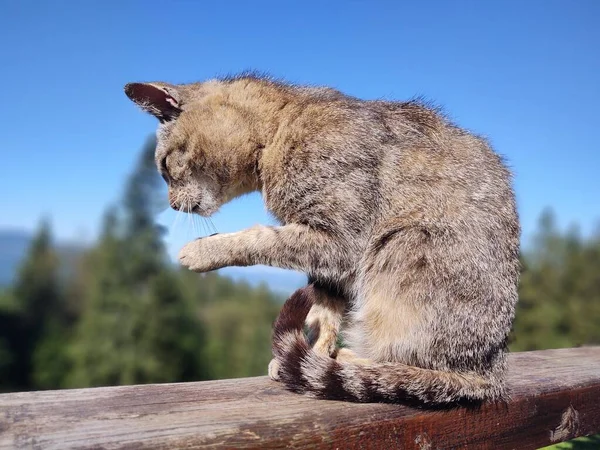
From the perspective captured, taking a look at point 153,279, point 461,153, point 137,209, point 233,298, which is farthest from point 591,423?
point 233,298

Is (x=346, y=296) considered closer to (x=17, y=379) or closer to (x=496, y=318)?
(x=496, y=318)

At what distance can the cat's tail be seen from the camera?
7.66 feet

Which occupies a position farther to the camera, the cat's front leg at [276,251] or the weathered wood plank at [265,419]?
the cat's front leg at [276,251]

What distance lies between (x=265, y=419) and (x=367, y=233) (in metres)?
1.19

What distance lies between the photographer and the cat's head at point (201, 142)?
3146 millimetres

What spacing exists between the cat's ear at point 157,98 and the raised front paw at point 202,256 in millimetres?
955

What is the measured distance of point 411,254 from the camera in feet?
8.65

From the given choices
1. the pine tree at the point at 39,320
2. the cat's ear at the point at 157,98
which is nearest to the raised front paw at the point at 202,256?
the cat's ear at the point at 157,98

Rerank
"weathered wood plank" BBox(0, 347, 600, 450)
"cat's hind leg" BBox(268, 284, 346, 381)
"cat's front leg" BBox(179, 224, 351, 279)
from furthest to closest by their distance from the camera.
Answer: "cat's hind leg" BBox(268, 284, 346, 381) < "cat's front leg" BBox(179, 224, 351, 279) < "weathered wood plank" BBox(0, 347, 600, 450)

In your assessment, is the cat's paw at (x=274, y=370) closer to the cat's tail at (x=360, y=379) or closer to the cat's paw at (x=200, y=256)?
the cat's tail at (x=360, y=379)

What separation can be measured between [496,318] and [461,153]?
899 millimetres

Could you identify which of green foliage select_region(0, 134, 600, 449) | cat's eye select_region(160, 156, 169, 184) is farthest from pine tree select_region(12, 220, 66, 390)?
cat's eye select_region(160, 156, 169, 184)

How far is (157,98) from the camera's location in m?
3.29

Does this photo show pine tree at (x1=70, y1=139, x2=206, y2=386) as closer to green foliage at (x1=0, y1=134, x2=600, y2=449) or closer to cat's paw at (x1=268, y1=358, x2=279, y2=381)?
green foliage at (x1=0, y1=134, x2=600, y2=449)
